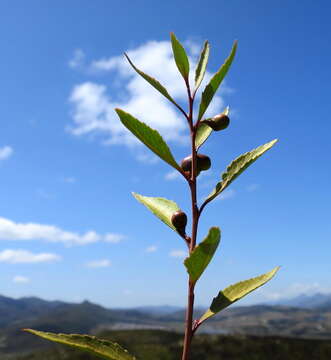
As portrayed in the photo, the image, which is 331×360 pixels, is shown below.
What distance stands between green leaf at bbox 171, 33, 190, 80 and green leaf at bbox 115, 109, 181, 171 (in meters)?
0.36

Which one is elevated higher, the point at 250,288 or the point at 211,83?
the point at 211,83

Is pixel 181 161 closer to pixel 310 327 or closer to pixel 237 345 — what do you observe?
pixel 237 345

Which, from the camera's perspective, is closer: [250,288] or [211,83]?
[250,288]

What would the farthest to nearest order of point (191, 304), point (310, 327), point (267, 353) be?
point (310, 327) → point (267, 353) → point (191, 304)

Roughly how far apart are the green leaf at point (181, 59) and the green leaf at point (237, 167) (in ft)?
1.72

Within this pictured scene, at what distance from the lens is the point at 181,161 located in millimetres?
2195

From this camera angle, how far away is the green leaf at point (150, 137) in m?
2.01

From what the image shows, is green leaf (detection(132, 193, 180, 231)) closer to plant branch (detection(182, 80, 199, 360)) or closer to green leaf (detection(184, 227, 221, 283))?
plant branch (detection(182, 80, 199, 360))

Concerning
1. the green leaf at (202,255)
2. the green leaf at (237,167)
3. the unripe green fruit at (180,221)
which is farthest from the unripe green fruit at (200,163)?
the green leaf at (202,255)

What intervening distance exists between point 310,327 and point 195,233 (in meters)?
129

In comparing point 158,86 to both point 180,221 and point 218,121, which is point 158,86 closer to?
point 218,121

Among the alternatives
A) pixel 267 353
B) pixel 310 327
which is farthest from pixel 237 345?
pixel 310 327

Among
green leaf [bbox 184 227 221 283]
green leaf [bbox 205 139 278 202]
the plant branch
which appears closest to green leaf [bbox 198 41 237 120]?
the plant branch

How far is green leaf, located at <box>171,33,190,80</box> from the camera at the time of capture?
2.04 meters
